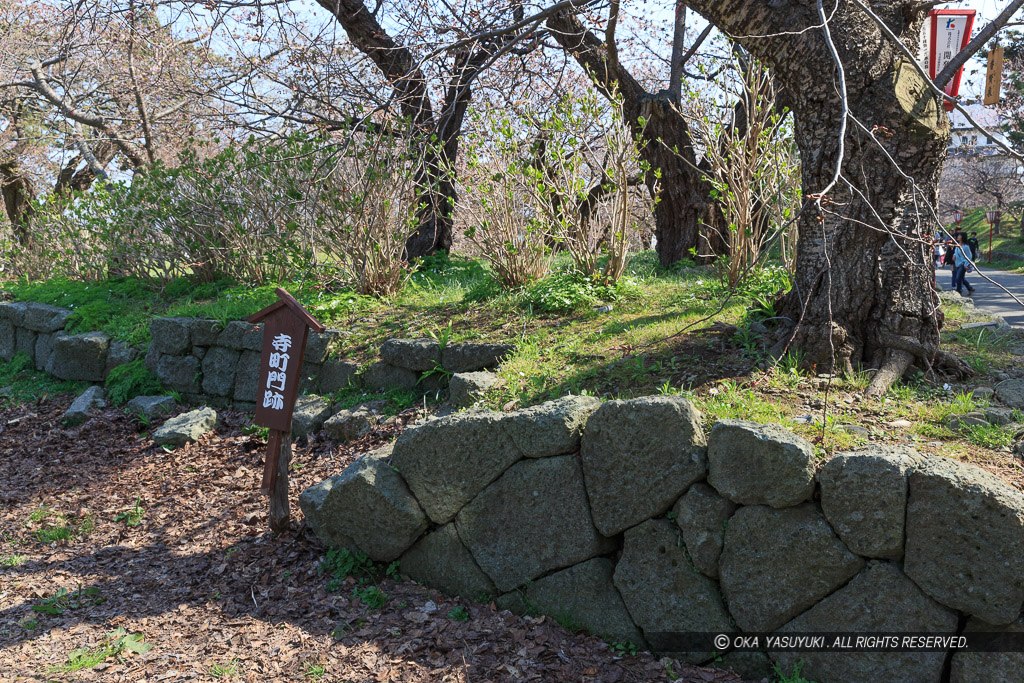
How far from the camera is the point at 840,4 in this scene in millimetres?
4047

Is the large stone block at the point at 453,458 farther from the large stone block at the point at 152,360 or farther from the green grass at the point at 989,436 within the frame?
the large stone block at the point at 152,360

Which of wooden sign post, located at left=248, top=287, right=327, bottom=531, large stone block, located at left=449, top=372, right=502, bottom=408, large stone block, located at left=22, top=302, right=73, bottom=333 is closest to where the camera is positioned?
wooden sign post, located at left=248, top=287, right=327, bottom=531

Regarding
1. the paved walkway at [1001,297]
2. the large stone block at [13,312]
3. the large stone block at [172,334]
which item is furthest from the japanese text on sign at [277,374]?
the paved walkway at [1001,297]

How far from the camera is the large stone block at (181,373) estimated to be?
6.89 m

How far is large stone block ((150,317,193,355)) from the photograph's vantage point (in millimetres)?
6977

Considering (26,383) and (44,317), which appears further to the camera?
(44,317)

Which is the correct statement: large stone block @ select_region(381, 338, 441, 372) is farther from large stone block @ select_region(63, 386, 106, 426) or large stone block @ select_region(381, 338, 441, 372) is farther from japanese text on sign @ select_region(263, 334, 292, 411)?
large stone block @ select_region(63, 386, 106, 426)

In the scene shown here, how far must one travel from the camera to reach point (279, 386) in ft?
14.1

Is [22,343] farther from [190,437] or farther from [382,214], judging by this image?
[382,214]

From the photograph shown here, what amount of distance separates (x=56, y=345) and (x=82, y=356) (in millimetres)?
496

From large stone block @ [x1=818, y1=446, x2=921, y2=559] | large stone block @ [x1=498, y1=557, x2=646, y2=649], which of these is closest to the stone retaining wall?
large stone block @ [x1=498, y1=557, x2=646, y2=649]

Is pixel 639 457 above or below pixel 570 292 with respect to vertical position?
below

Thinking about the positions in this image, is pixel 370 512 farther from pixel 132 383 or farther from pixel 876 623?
pixel 132 383

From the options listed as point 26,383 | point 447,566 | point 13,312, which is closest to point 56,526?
point 447,566
